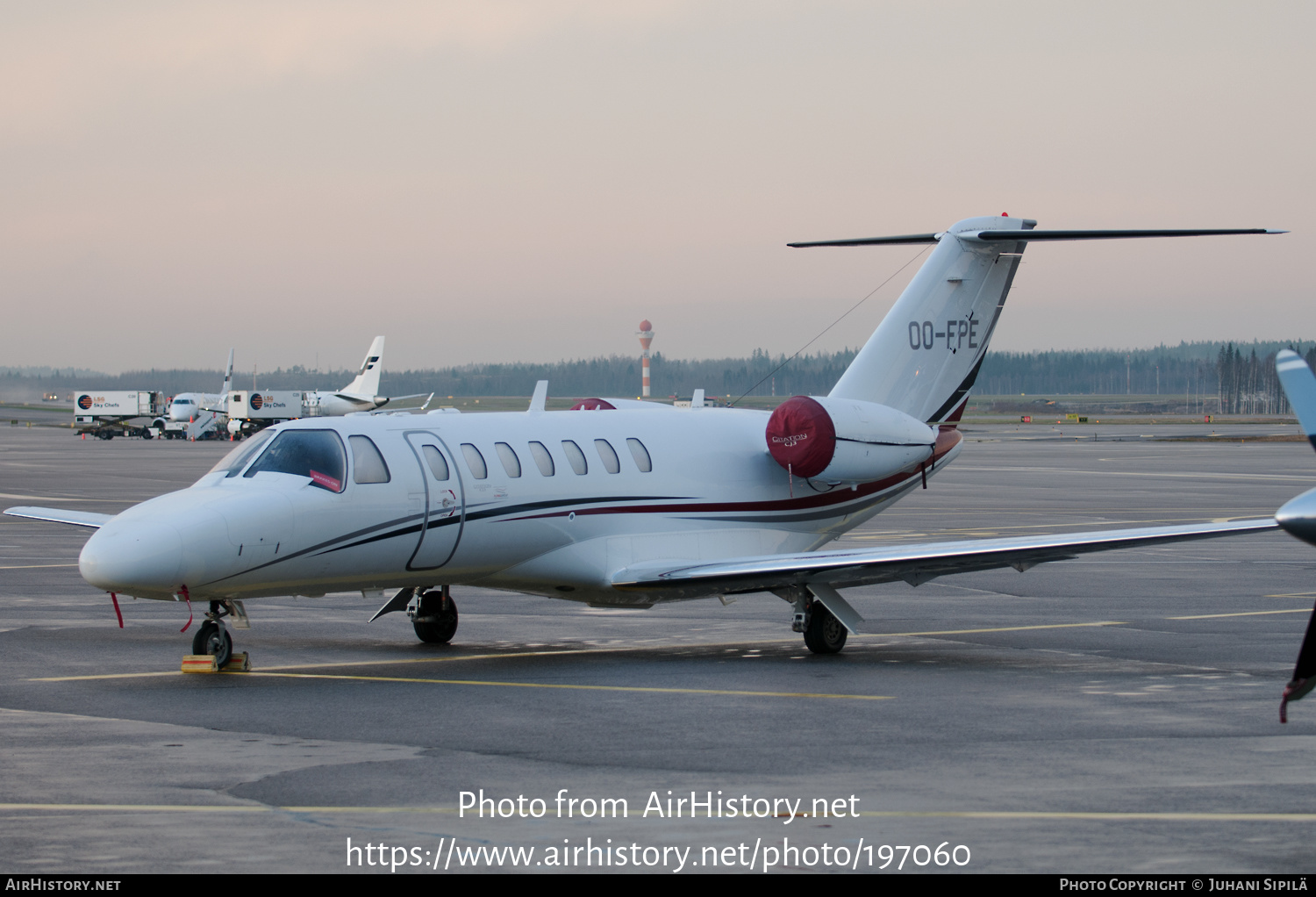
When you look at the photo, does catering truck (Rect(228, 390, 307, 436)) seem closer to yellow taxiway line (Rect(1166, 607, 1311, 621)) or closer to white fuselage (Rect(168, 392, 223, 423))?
white fuselage (Rect(168, 392, 223, 423))

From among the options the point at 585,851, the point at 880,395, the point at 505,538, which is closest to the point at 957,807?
the point at 585,851

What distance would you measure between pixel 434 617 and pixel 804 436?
197 inches

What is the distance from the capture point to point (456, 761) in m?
10.8

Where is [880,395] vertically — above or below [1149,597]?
above

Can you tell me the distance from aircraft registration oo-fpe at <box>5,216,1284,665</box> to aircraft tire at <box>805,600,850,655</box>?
2cm

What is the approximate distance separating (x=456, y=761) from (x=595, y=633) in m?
7.70

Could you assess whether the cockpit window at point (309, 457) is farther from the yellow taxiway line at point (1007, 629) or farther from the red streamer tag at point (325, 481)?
the yellow taxiway line at point (1007, 629)

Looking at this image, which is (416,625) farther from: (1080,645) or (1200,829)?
(1200,829)

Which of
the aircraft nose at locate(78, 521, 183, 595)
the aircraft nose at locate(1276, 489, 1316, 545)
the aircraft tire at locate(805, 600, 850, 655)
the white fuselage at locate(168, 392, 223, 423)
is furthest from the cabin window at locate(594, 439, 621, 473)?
the white fuselage at locate(168, 392, 223, 423)

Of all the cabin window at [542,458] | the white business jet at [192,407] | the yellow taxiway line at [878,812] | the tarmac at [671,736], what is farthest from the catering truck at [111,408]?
the yellow taxiway line at [878,812]

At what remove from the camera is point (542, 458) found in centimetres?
1689

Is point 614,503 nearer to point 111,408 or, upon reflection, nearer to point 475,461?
point 475,461

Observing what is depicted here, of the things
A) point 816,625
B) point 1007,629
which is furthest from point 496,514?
point 1007,629

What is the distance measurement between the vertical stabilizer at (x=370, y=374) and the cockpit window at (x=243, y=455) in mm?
92628
